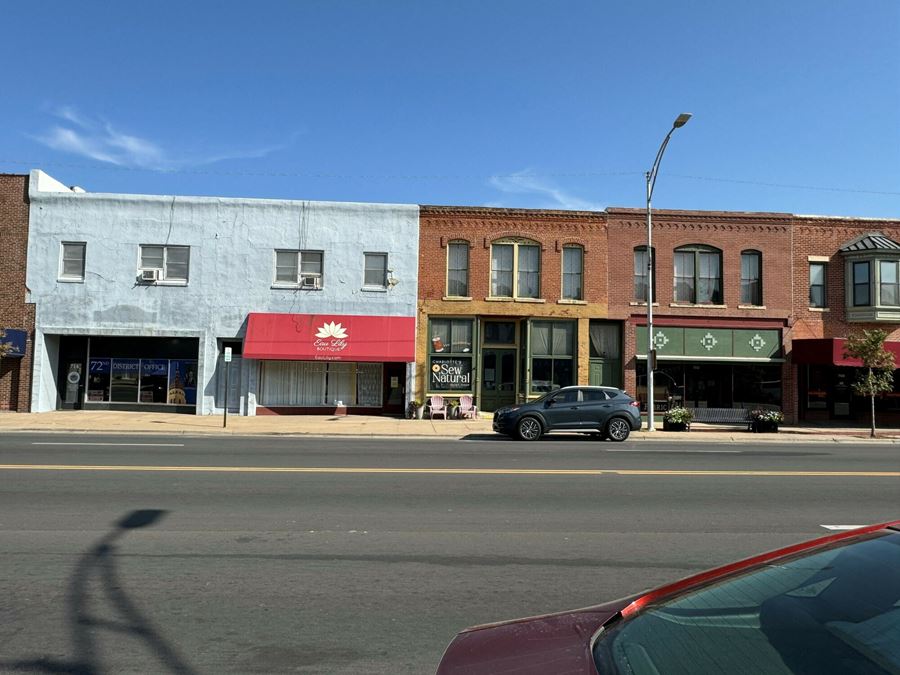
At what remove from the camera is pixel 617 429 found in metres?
18.1

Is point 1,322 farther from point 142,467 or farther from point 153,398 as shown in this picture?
point 142,467

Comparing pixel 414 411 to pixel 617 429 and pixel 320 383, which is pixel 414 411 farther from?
pixel 617 429

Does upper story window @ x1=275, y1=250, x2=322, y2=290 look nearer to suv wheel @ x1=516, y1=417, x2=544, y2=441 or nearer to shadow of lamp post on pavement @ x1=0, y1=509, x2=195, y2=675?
suv wheel @ x1=516, y1=417, x2=544, y2=441

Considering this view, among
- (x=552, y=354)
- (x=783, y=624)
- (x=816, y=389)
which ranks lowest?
(x=783, y=624)

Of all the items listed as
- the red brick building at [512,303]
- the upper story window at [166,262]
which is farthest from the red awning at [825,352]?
the upper story window at [166,262]

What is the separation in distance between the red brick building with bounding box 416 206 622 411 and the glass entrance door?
0.12ft

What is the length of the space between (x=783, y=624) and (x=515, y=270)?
23525 mm

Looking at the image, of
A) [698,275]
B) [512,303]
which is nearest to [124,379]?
[512,303]

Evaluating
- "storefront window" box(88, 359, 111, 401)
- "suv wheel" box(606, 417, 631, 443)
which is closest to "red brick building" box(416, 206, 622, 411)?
"suv wheel" box(606, 417, 631, 443)

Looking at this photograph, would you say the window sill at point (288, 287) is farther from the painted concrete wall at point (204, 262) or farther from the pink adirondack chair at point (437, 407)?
the pink adirondack chair at point (437, 407)

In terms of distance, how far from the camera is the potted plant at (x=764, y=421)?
2145 centimetres

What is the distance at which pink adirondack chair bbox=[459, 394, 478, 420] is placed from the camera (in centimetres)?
2377

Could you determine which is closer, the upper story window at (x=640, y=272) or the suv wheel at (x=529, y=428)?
the suv wheel at (x=529, y=428)

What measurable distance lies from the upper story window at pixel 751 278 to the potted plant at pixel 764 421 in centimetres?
549
